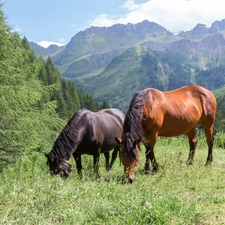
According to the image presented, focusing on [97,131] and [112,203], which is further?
[97,131]

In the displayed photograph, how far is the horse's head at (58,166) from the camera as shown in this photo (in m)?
6.64

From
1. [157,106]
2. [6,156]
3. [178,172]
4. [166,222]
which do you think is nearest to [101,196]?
[166,222]

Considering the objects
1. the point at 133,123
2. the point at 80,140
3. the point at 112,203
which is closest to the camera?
the point at 112,203

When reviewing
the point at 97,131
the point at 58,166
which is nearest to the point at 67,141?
the point at 58,166

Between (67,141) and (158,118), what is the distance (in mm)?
2402

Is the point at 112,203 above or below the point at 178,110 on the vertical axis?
below

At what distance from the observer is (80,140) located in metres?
7.36

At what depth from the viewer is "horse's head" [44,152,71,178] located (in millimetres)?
6637

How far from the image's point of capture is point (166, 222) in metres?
3.70

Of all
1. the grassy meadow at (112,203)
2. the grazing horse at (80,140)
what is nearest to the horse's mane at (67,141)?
the grazing horse at (80,140)

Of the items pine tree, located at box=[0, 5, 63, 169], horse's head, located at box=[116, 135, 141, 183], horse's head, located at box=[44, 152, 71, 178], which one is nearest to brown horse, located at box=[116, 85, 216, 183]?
horse's head, located at box=[116, 135, 141, 183]

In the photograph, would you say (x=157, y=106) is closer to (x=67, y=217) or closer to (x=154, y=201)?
(x=154, y=201)

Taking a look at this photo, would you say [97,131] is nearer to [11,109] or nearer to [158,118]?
[158,118]

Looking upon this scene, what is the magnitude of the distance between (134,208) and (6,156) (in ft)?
29.6
